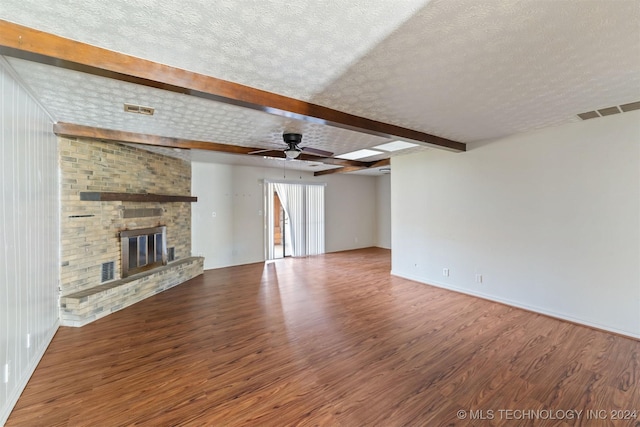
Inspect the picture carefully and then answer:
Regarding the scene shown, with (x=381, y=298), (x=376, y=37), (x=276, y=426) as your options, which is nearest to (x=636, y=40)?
(x=376, y=37)

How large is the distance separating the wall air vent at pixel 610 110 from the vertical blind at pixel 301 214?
18.8ft

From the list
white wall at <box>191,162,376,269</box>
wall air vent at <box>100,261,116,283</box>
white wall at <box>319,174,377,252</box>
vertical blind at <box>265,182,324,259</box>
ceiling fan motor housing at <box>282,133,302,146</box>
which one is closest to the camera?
ceiling fan motor housing at <box>282,133,302,146</box>

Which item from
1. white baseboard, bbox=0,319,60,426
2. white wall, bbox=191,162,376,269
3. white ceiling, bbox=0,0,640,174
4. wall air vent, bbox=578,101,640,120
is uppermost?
wall air vent, bbox=578,101,640,120

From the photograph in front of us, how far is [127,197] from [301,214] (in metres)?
4.32

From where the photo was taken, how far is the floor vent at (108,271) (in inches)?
149

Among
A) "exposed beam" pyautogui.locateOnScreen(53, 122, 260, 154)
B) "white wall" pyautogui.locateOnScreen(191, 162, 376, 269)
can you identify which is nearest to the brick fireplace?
"exposed beam" pyautogui.locateOnScreen(53, 122, 260, 154)

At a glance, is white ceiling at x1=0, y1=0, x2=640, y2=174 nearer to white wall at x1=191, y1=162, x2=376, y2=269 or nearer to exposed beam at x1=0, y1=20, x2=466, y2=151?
exposed beam at x1=0, y1=20, x2=466, y2=151

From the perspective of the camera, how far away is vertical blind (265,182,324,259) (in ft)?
23.7

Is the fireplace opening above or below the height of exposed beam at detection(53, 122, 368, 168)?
below

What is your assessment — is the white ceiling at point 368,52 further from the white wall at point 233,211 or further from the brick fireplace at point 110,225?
the white wall at point 233,211

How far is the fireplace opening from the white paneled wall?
1.08 m

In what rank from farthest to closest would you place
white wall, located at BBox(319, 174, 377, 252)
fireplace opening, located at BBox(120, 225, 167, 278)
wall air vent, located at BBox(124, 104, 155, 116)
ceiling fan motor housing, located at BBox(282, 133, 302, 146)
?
white wall, located at BBox(319, 174, 377, 252)
fireplace opening, located at BBox(120, 225, 167, 278)
ceiling fan motor housing, located at BBox(282, 133, 302, 146)
wall air vent, located at BBox(124, 104, 155, 116)

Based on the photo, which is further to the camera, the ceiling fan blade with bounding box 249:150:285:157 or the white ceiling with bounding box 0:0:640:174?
the ceiling fan blade with bounding box 249:150:285:157

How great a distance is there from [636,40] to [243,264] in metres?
6.69
